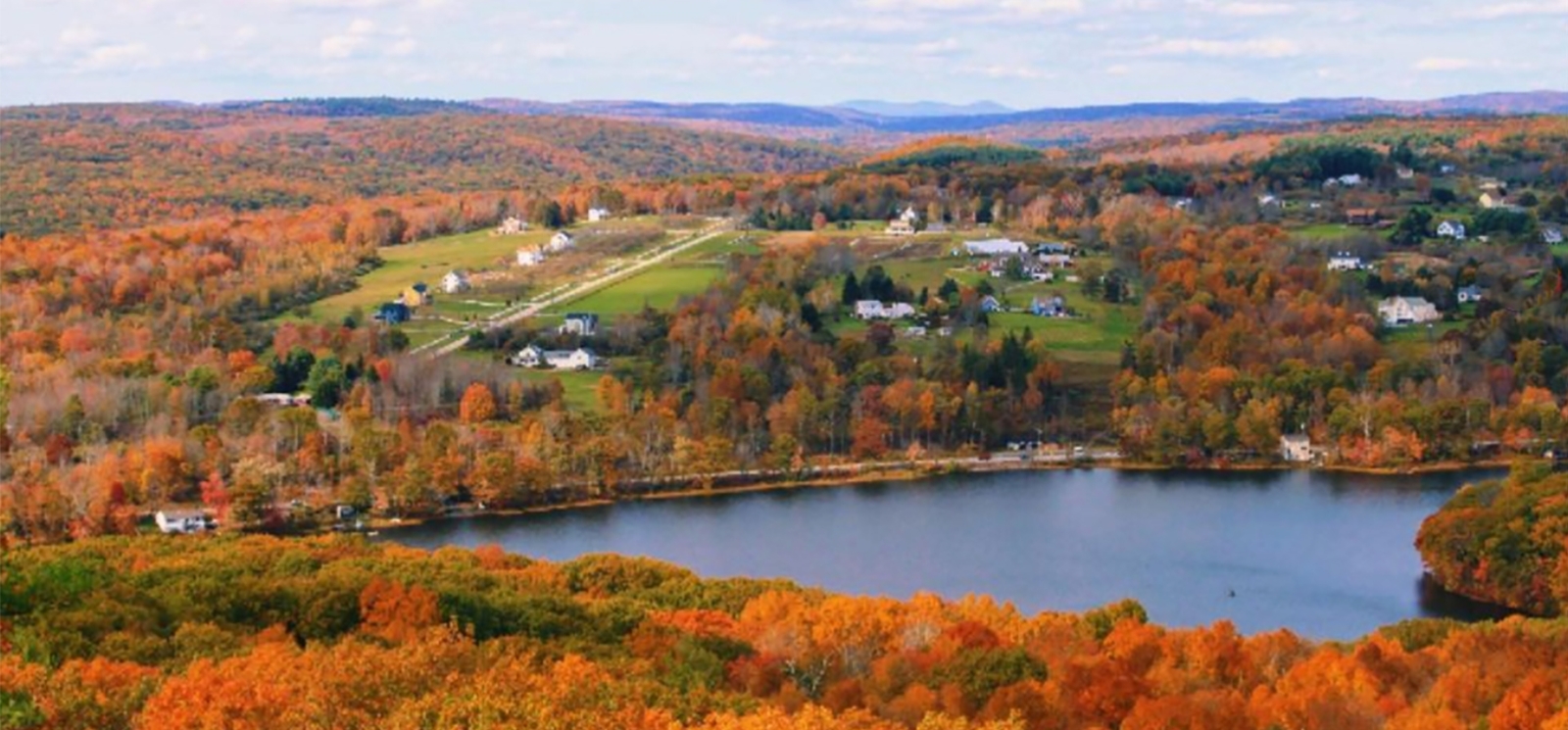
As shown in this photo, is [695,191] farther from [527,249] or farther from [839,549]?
[839,549]

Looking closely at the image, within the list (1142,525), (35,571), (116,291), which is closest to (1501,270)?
(1142,525)

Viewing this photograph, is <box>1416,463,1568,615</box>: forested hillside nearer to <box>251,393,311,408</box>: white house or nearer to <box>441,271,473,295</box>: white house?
<box>251,393,311,408</box>: white house

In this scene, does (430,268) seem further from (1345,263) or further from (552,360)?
(1345,263)

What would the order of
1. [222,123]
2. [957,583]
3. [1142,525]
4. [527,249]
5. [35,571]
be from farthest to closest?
[222,123] → [527,249] → [1142,525] → [957,583] → [35,571]

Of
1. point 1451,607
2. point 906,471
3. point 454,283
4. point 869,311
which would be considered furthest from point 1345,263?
point 1451,607

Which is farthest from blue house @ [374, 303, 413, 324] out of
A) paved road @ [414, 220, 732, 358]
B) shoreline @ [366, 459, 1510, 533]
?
shoreline @ [366, 459, 1510, 533]

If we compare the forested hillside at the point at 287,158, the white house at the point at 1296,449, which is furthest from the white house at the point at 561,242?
the white house at the point at 1296,449

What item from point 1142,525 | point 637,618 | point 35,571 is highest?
point 35,571
